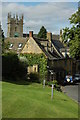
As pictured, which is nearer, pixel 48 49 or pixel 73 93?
pixel 73 93

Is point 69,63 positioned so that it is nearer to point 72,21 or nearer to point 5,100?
point 72,21

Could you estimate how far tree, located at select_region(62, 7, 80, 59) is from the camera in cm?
4556

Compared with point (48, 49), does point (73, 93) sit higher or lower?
lower

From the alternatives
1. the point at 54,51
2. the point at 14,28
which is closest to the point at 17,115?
the point at 54,51

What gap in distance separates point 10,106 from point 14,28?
393 ft

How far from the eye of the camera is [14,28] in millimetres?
134125

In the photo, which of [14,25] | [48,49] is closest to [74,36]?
[48,49]

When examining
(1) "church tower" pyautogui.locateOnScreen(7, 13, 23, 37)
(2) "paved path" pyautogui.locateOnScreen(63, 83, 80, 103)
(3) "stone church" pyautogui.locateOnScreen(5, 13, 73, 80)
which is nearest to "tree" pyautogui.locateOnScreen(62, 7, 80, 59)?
(2) "paved path" pyautogui.locateOnScreen(63, 83, 80, 103)

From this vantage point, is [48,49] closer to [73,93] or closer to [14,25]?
[73,93]

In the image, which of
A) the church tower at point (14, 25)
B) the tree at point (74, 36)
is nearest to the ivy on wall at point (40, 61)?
the tree at point (74, 36)

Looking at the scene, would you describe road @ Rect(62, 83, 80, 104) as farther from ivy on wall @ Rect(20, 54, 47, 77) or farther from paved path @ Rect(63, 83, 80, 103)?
ivy on wall @ Rect(20, 54, 47, 77)

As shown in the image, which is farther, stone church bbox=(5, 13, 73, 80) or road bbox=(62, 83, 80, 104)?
stone church bbox=(5, 13, 73, 80)

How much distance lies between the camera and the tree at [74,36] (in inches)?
1794

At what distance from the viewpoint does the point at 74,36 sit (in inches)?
1879
